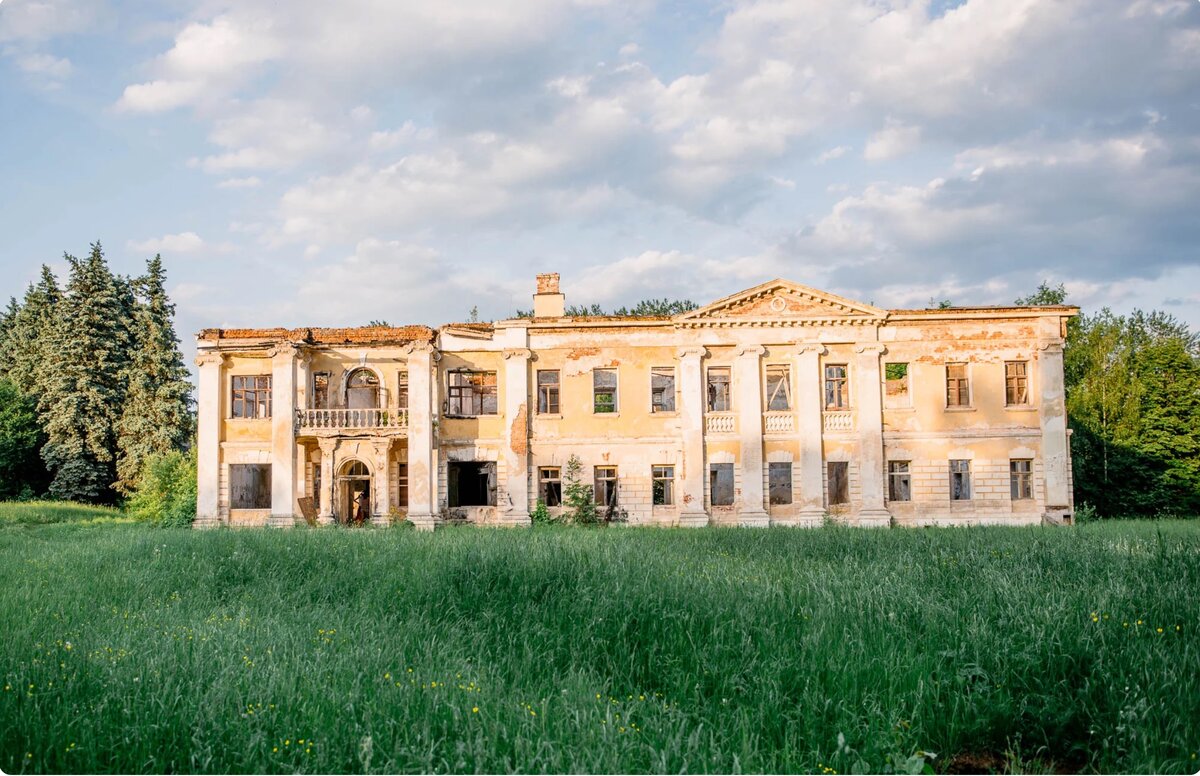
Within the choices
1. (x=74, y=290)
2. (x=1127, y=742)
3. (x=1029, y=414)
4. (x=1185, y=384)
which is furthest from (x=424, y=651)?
(x=74, y=290)

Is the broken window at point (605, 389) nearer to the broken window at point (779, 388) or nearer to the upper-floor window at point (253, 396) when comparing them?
the broken window at point (779, 388)

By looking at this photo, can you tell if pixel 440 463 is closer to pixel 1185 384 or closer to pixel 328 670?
pixel 328 670

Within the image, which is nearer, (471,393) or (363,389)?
(471,393)

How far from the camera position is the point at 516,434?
1068 inches

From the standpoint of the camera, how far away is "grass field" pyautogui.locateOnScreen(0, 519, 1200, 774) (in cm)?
612

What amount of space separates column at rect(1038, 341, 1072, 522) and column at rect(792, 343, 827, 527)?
23.5 ft

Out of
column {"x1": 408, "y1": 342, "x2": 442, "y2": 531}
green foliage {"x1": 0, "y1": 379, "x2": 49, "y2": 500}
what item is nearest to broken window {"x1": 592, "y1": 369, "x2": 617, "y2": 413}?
column {"x1": 408, "y1": 342, "x2": 442, "y2": 531}

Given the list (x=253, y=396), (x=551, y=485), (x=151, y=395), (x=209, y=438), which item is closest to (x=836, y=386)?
(x=551, y=485)

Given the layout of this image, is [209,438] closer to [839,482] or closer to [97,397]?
[97,397]

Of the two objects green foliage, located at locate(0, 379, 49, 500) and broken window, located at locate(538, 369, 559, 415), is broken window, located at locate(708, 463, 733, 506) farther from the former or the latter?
green foliage, located at locate(0, 379, 49, 500)

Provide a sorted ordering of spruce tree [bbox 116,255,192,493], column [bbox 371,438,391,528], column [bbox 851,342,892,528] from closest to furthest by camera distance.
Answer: column [bbox 851,342,892,528] → column [bbox 371,438,391,528] → spruce tree [bbox 116,255,192,493]

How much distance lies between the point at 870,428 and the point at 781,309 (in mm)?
4945

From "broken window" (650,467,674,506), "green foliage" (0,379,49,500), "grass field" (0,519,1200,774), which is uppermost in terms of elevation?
"green foliage" (0,379,49,500)

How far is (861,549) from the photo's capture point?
15.5 meters
